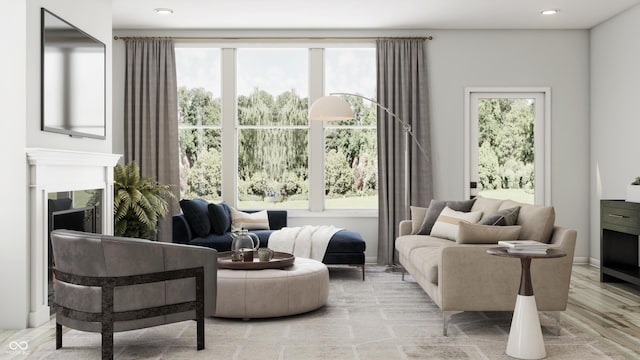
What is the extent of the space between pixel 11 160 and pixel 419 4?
411 centimetres

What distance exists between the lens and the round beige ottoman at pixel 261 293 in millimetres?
4289

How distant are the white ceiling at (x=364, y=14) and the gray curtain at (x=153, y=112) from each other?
0.32 m

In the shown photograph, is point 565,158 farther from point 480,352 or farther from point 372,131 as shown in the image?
point 480,352

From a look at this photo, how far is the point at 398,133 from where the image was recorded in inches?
279

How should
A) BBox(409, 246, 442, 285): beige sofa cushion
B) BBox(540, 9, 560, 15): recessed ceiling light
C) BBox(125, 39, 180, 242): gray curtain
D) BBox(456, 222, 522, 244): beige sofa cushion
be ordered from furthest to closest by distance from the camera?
1. BBox(125, 39, 180, 242): gray curtain
2. BBox(540, 9, 560, 15): recessed ceiling light
3. BBox(456, 222, 522, 244): beige sofa cushion
4. BBox(409, 246, 442, 285): beige sofa cushion

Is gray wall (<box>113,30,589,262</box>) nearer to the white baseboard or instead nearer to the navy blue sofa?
the white baseboard

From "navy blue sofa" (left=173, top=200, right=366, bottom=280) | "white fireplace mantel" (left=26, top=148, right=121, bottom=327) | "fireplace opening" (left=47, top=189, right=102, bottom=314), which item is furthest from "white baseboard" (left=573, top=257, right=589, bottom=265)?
"white fireplace mantel" (left=26, top=148, right=121, bottom=327)

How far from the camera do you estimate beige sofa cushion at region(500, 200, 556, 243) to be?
14.0 ft

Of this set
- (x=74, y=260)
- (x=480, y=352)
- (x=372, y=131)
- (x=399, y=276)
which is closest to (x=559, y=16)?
(x=372, y=131)

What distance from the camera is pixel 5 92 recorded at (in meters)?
4.14

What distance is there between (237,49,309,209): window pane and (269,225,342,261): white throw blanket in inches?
44.7

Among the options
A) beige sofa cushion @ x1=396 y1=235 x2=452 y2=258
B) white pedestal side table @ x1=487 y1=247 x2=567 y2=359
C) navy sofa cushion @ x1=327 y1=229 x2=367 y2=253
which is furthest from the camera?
navy sofa cushion @ x1=327 y1=229 x2=367 y2=253

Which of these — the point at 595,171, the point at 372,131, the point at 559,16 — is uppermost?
the point at 559,16

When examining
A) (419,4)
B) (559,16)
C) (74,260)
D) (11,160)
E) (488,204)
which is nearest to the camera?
(74,260)
